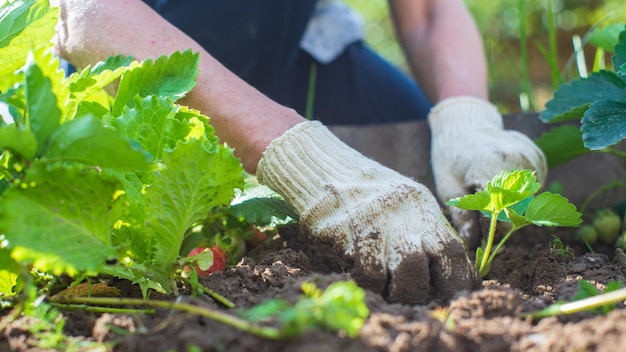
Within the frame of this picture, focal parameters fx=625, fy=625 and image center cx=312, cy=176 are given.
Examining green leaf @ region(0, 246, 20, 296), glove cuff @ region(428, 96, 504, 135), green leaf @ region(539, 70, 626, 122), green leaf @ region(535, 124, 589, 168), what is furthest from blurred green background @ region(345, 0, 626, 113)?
green leaf @ region(0, 246, 20, 296)

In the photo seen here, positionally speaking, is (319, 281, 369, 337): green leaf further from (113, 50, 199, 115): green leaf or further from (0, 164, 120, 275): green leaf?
(113, 50, 199, 115): green leaf

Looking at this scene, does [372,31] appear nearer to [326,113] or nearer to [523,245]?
[326,113]

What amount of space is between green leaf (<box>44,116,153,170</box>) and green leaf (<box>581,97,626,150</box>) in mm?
763

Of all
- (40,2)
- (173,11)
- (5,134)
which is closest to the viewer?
(5,134)

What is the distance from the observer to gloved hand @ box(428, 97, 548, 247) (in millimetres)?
1337

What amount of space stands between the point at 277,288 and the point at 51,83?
15.8 inches

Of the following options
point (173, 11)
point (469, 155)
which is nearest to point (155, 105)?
point (469, 155)

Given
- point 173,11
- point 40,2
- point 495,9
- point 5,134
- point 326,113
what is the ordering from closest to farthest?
point 5,134
point 40,2
point 173,11
point 326,113
point 495,9

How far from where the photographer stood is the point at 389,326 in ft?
2.30

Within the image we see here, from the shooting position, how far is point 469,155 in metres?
1.41

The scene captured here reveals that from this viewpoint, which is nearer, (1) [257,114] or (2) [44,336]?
(2) [44,336]

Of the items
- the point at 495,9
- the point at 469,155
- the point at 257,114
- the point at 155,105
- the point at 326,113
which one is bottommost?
the point at 495,9

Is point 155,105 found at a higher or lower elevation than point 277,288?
higher

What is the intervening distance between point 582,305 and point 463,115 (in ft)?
3.23
